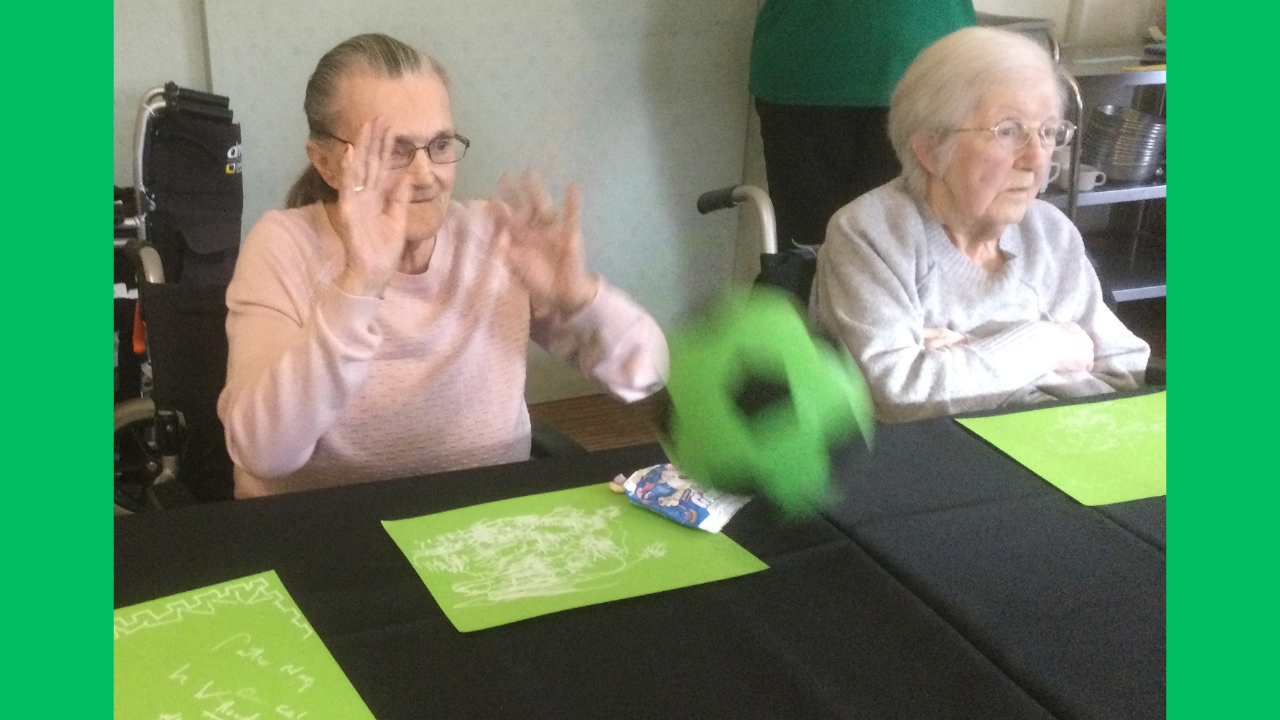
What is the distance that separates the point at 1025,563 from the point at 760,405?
0.84 ft

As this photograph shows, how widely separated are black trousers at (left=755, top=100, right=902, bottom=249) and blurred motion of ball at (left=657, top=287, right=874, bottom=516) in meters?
1.41

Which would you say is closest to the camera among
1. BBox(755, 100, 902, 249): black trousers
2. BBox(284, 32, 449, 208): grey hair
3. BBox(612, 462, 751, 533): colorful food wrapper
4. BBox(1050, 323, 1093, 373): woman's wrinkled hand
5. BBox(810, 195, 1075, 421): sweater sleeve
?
BBox(612, 462, 751, 533): colorful food wrapper

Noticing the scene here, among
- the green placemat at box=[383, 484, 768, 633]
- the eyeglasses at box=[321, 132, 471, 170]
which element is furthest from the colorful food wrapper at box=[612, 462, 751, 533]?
the eyeglasses at box=[321, 132, 471, 170]

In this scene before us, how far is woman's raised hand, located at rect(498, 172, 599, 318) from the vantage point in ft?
3.58

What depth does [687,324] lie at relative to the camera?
93 cm

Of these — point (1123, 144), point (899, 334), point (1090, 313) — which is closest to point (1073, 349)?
point (1090, 313)

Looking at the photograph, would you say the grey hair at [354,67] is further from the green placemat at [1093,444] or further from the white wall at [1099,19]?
the white wall at [1099,19]

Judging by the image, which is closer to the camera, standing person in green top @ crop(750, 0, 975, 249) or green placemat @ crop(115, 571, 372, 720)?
green placemat @ crop(115, 571, 372, 720)

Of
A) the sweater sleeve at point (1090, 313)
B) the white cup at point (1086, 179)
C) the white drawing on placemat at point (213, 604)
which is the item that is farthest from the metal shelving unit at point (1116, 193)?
the white drawing on placemat at point (213, 604)

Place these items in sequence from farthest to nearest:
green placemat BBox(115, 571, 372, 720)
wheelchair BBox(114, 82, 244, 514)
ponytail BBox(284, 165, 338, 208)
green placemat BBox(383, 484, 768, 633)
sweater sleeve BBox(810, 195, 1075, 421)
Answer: wheelchair BBox(114, 82, 244, 514), sweater sleeve BBox(810, 195, 1075, 421), ponytail BBox(284, 165, 338, 208), green placemat BBox(383, 484, 768, 633), green placemat BBox(115, 571, 372, 720)

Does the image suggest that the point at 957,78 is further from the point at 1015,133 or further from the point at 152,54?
the point at 152,54

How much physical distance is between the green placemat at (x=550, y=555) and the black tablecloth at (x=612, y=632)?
14 mm

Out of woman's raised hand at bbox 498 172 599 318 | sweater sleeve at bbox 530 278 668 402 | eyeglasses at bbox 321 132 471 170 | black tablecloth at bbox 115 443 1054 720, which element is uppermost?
eyeglasses at bbox 321 132 471 170

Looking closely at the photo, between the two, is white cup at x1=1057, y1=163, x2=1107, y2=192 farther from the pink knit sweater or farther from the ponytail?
the ponytail
